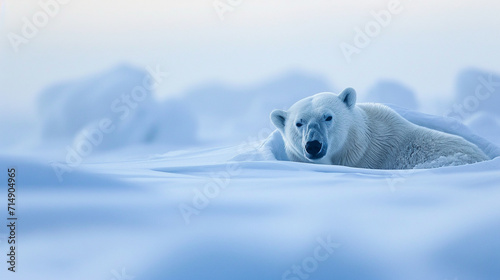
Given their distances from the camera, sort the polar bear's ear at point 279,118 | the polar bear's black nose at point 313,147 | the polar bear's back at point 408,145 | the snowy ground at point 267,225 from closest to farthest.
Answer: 1. the snowy ground at point 267,225
2. the polar bear's black nose at point 313,147
3. the polar bear's back at point 408,145
4. the polar bear's ear at point 279,118

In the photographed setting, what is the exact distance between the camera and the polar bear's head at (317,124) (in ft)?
10.3

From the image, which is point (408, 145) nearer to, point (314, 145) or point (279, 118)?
point (314, 145)

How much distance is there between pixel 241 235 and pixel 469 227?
0.65 meters

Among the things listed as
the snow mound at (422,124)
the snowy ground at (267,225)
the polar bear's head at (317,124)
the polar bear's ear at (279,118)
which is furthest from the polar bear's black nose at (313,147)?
the snowy ground at (267,225)

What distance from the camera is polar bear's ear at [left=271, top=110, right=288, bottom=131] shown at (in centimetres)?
360

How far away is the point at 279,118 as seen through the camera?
143 inches

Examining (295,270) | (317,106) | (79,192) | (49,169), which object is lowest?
(295,270)

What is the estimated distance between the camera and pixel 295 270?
1290 millimetres

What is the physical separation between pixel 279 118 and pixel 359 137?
609 millimetres

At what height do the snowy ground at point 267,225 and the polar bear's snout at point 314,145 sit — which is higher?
the polar bear's snout at point 314,145

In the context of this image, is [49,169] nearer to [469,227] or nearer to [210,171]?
[210,171]

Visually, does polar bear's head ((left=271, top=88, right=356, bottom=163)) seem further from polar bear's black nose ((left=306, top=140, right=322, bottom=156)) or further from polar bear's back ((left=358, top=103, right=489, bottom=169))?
polar bear's back ((left=358, top=103, right=489, bottom=169))

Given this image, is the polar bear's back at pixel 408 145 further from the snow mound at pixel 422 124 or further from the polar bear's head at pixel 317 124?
the snow mound at pixel 422 124

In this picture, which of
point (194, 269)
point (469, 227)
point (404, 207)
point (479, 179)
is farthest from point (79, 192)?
point (479, 179)
